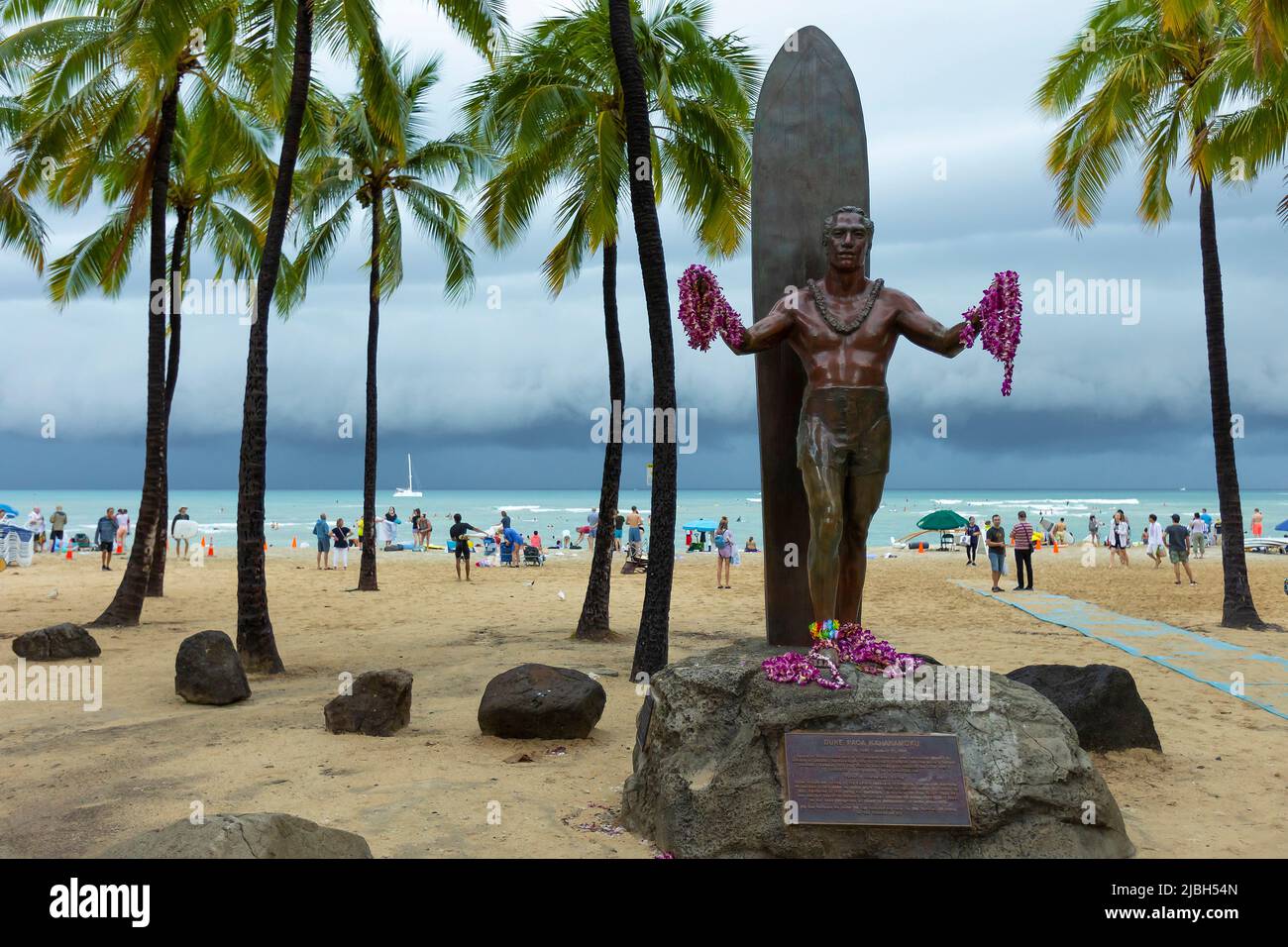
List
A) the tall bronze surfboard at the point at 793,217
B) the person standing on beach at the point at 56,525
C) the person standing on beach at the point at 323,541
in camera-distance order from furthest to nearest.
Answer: the person standing on beach at the point at 56,525
the person standing on beach at the point at 323,541
the tall bronze surfboard at the point at 793,217

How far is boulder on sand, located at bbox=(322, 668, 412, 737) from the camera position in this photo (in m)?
7.93

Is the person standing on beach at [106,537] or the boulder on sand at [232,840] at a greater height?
the person standing on beach at [106,537]

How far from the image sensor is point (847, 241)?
5859 millimetres

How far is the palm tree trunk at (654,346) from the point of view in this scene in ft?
32.1

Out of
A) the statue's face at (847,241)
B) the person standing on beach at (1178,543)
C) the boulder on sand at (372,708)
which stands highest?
the statue's face at (847,241)

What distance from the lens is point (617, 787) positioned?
21.3 ft

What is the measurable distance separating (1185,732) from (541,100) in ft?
34.2

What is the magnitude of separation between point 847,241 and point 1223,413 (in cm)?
1185

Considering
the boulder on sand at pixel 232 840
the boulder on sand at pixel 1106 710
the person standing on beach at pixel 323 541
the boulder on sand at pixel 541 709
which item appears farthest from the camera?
the person standing on beach at pixel 323 541

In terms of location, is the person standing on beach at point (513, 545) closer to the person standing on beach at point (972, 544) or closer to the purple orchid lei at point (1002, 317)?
the person standing on beach at point (972, 544)

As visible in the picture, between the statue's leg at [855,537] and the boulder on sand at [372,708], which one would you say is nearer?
the statue's leg at [855,537]

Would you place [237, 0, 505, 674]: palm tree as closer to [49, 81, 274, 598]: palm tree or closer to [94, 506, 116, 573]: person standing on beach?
[49, 81, 274, 598]: palm tree

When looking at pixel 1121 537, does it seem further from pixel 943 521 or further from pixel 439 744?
pixel 439 744

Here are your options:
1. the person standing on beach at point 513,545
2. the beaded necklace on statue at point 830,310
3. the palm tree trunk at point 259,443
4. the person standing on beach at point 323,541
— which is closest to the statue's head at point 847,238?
the beaded necklace on statue at point 830,310
